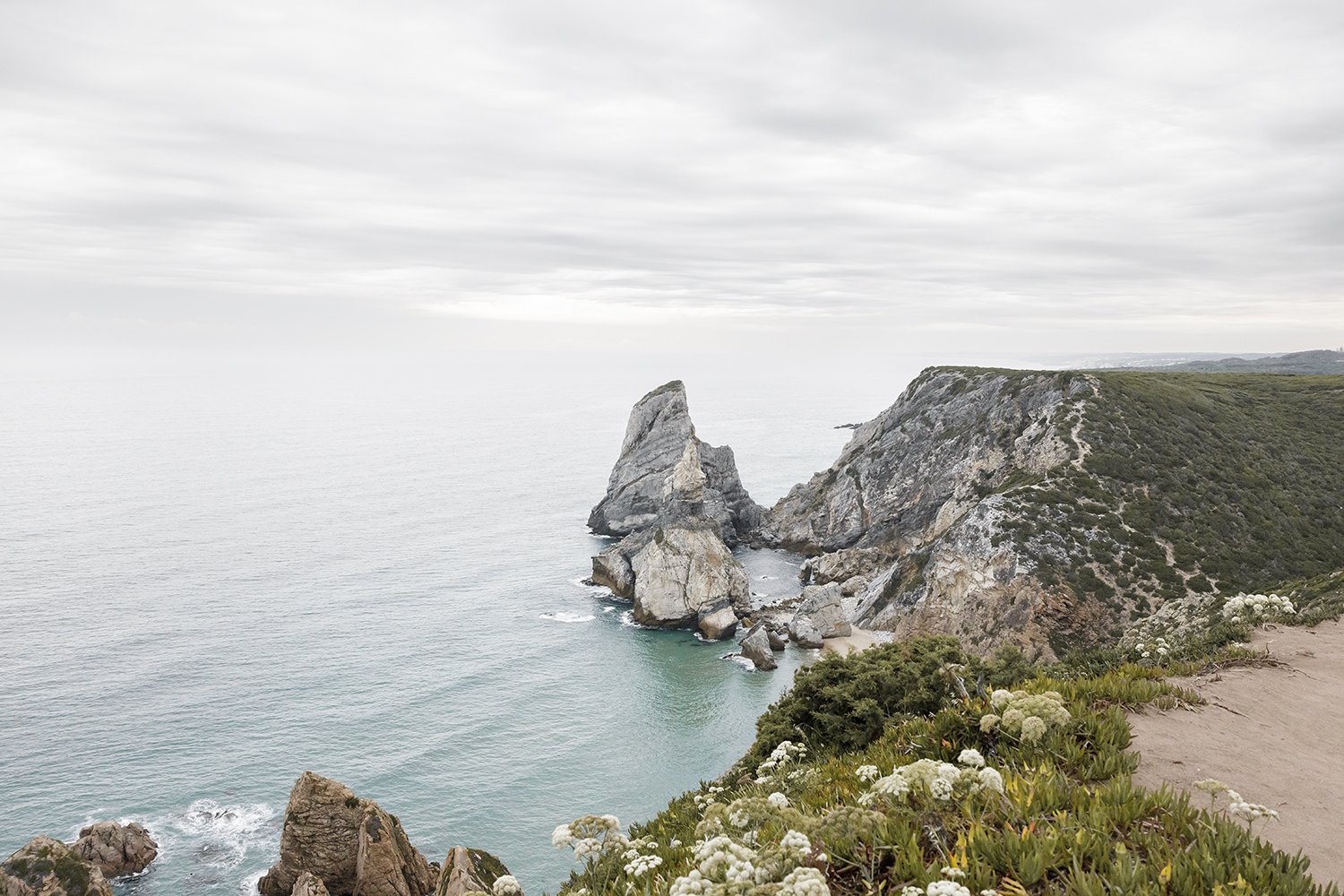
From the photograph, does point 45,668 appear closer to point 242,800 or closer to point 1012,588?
point 242,800

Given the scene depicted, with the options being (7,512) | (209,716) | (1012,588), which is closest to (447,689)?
(209,716)

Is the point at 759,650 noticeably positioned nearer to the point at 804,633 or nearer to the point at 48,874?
the point at 804,633

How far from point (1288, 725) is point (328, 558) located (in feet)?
275

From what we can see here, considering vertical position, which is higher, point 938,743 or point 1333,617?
point 938,743

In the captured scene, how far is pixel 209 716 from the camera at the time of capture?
46031mm

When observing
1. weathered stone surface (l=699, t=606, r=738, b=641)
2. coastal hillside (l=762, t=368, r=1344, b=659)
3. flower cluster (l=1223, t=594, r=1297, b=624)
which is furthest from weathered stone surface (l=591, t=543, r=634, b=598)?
flower cluster (l=1223, t=594, r=1297, b=624)

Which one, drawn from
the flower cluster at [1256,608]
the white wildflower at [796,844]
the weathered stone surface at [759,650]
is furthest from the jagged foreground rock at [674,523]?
the white wildflower at [796,844]

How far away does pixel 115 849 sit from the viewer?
3212cm

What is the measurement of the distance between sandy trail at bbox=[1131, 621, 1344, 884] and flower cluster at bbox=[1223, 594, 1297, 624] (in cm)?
289

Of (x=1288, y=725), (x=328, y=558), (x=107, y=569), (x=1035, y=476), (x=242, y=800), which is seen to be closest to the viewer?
(x=1288, y=725)

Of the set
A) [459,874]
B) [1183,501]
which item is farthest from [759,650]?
[459,874]

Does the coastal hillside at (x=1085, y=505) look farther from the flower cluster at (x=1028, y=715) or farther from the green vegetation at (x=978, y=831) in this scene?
the flower cluster at (x=1028, y=715)

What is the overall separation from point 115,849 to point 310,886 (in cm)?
1205

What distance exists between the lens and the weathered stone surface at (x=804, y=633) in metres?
58.5
